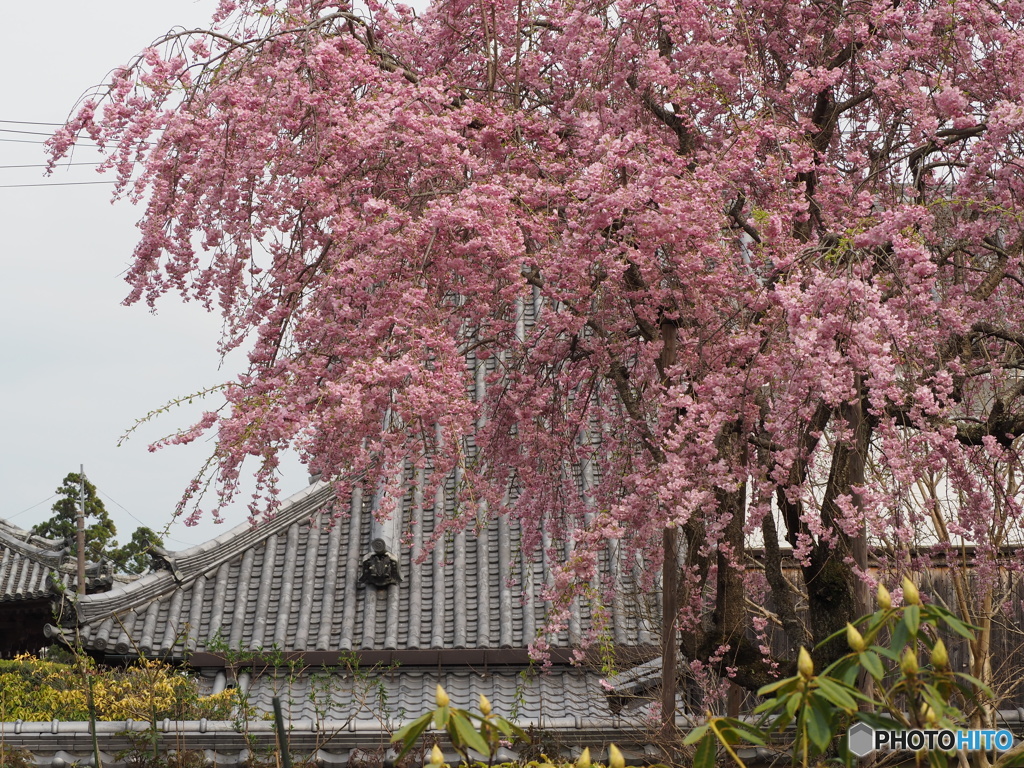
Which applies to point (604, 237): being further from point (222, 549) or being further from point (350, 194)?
point (222, 549)

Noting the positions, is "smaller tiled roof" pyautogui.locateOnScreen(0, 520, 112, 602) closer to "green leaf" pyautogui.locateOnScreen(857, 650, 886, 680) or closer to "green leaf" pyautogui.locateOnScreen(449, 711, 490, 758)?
"green leaf" pyautogui.locateOnScreen(449, 711, 490, 758)

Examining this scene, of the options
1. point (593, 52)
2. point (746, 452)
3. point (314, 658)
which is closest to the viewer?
point (746, 452)

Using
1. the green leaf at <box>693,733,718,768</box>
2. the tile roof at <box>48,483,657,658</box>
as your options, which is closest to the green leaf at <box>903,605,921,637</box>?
the green leaf at <box>693,733,718,768</box>

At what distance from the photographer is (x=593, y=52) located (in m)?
6.14

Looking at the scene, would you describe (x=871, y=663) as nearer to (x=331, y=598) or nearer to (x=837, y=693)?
(x=837, y=693)

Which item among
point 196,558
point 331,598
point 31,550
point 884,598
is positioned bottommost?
point 884,598

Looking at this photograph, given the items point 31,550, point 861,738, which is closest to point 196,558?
point 31,550

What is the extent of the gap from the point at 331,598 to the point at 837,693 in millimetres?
8785

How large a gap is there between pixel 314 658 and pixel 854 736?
7.19m

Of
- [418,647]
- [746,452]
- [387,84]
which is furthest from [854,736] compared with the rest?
[418,647]

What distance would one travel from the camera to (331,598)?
10.7 m

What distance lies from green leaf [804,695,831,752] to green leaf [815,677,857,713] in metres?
0.06

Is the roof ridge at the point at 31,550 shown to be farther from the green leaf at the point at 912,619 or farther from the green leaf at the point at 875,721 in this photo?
the green leaf at the point at 912,619

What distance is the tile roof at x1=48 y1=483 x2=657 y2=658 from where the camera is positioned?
10188 millimetres
